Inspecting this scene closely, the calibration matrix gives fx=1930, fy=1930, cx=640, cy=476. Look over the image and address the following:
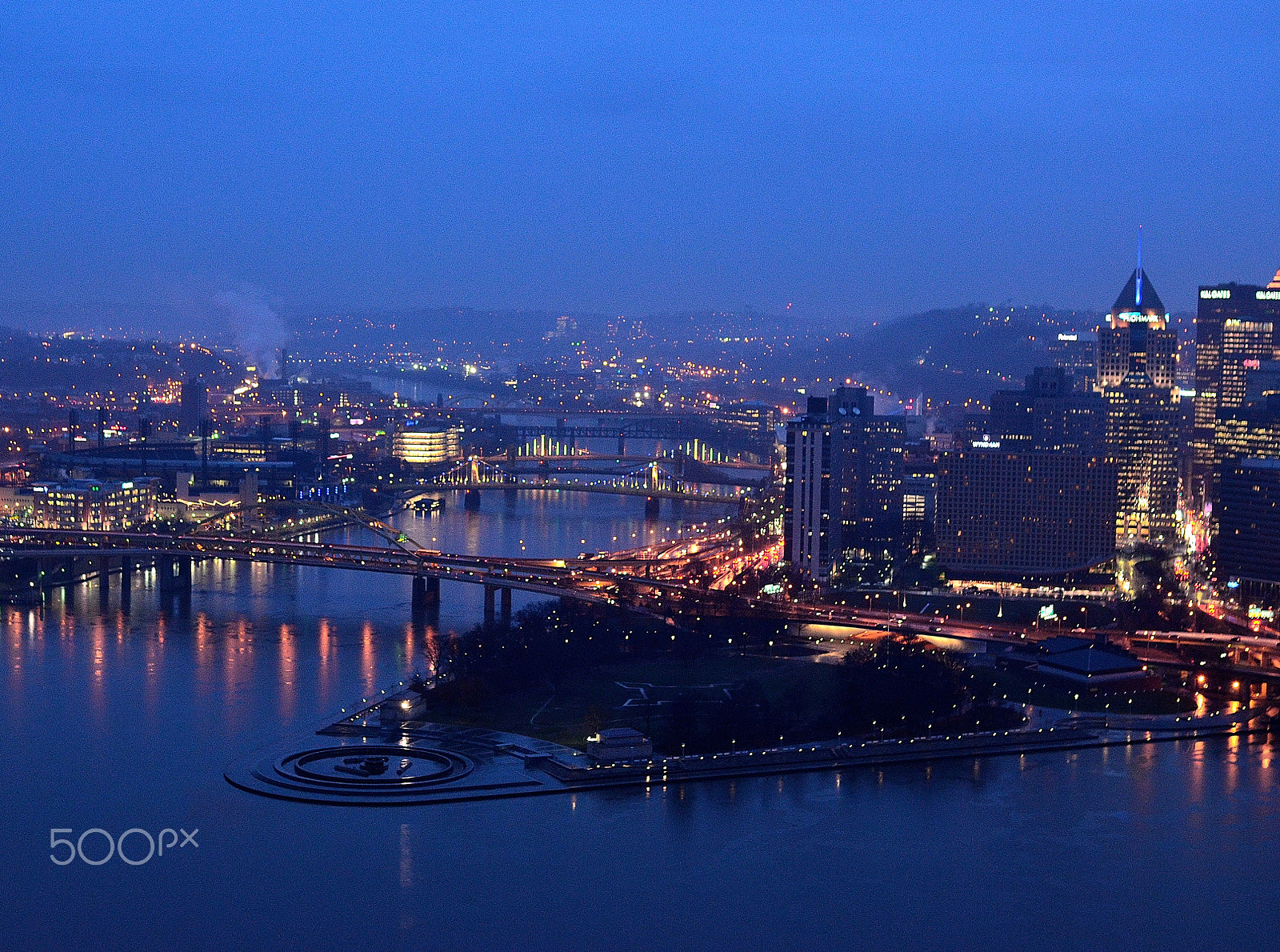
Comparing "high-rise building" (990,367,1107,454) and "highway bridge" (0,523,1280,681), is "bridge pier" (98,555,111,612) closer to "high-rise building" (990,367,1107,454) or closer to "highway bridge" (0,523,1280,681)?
"highway bridge" (0,523,1280,681)

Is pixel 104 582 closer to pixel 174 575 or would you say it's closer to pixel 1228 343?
pixel 174 575

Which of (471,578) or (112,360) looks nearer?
(471,578)

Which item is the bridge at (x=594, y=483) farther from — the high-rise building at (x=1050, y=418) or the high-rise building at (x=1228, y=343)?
the high-rise building at (x=1228, y=343)

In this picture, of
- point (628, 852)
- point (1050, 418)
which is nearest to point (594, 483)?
point (1050, 418)

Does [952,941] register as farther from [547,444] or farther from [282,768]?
[547,444]

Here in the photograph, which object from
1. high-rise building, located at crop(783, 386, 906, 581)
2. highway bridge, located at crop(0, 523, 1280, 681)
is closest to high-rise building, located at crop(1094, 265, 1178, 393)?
high-rise building, located at crop(783, 386, 906, 581)

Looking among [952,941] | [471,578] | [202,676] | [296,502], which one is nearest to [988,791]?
[952,941]

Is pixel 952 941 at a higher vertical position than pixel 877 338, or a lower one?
lower

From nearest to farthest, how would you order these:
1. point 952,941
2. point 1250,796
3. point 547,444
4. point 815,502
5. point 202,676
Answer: point 952,941
point 1250,796
point 202,676
point 815,502
point 547,444
